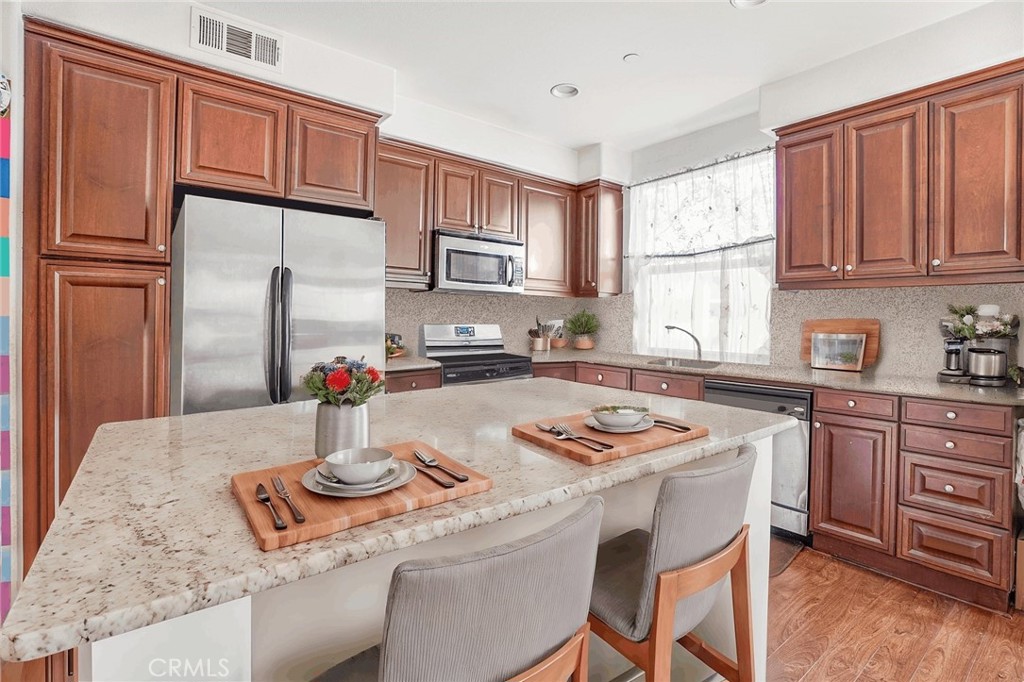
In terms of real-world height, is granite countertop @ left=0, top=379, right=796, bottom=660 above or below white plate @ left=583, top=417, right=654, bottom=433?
below

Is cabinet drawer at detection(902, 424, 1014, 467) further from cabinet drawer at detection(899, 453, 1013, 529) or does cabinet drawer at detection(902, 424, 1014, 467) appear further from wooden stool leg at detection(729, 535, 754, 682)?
wooden stool leg at detection(729, 535, 754, 682)

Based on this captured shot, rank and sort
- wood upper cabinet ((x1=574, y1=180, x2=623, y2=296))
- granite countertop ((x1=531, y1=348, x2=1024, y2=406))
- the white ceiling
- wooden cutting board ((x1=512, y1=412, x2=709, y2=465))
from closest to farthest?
wooden cutting board ((x1=512, y1=412, x2=709, y2=465)) → granite countertop ((x1=531, y1=348, x2=1024, y2=406)) → the white ceiling → wood upper cabinet ((x1=574, y1=180, x2=623, y2=296))

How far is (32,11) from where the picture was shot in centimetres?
202

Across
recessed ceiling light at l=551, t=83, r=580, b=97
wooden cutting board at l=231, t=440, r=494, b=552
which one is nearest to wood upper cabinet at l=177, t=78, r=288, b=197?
recessed ceiling light at l=551, t=83, r=580, b=97

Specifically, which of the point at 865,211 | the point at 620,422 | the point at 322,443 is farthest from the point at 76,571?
the point at 865,211

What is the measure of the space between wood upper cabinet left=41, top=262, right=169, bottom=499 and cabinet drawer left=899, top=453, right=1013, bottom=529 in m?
3.50

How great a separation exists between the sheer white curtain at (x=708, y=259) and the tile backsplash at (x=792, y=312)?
0.16m

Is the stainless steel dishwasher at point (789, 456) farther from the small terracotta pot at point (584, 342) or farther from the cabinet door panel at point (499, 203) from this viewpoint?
the cabinet door panel at point (499, 203)

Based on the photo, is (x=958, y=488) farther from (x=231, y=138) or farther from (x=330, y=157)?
(x=231, y=138)

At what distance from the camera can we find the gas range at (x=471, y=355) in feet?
11.2

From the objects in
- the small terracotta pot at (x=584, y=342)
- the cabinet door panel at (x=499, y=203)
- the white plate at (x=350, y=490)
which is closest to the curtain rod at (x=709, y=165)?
the cabinet door panel at (x=499, y=203)

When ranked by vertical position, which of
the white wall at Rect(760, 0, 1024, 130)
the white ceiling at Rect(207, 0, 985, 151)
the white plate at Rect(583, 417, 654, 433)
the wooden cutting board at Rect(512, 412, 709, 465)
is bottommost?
the wooden cutting board at Rect(512, 412, 709, 465)

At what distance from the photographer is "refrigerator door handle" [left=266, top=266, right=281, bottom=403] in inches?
94.2

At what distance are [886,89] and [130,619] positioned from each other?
353cm
